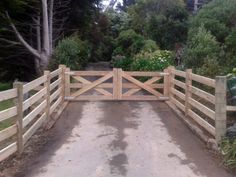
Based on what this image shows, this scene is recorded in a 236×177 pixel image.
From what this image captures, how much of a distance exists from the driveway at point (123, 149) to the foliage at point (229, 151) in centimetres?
17

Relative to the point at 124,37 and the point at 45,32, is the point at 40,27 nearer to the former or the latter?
the point at 45,32

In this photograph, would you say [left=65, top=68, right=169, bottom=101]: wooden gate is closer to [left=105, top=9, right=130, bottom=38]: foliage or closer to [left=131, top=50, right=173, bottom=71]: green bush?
[left=131, top=50, right=173, bottom=71]: green bush

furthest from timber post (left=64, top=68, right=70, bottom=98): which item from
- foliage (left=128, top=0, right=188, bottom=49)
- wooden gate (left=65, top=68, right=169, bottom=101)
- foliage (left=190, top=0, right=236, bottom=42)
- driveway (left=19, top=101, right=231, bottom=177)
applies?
foliage (left=128, top=0, right=188, bottom=49)

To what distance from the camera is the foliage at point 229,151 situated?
7.13m

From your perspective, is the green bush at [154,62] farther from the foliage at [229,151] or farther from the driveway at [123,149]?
the foliage at [229,151]

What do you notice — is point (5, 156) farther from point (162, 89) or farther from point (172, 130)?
point (162, 89)

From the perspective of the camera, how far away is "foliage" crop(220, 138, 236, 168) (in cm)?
713

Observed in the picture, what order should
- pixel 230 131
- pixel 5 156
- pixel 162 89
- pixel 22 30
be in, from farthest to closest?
pixel 22 30, pixel 162 89, pixel 230 131, pixel 5 156

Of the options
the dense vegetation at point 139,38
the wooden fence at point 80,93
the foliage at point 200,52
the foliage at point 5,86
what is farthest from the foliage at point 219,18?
the foliage at point 5,86

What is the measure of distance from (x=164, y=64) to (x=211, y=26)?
23.4 feet

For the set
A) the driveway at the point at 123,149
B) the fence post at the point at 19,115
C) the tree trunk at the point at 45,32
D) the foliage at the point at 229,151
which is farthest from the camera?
the tree trunk at the point at 45,32

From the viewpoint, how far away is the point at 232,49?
1678 cm

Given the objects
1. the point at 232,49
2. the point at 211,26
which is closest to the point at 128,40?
the point at 211,26

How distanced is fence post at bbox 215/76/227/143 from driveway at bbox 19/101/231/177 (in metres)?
0.41
